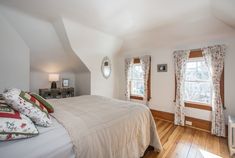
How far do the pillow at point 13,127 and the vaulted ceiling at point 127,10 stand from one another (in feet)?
6.05

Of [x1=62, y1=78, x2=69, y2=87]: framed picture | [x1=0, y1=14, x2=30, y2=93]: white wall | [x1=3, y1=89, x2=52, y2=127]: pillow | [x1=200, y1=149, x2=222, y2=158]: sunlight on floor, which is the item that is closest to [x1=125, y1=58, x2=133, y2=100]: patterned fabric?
[x1=62, y1=78, x2=69, y2=87]: framed picture

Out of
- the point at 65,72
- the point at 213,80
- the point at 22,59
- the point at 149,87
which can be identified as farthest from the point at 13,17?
the point at 213,80

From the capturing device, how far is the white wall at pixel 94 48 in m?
2.83

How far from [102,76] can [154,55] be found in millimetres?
1793

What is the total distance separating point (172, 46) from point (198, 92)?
1.38m

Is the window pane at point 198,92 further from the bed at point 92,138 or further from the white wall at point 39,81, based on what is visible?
the white wall at point 39,81

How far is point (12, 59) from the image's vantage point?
2.60 metres

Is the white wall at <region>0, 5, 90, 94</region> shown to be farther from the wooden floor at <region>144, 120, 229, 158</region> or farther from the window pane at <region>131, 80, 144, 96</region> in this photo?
the wooden floor at <region>144, 120, 229, 158</region>

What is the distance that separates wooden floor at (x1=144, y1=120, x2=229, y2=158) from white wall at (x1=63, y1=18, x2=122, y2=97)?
85.7 inches

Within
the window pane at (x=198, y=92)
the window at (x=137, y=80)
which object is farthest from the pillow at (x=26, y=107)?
the window at (x=137, y=80)

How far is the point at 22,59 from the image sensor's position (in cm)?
275

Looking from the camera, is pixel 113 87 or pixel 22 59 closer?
pixel 22 59

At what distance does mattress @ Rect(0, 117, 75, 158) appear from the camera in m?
0.78

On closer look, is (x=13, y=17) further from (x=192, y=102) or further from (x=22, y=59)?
(x=192, y=102)
